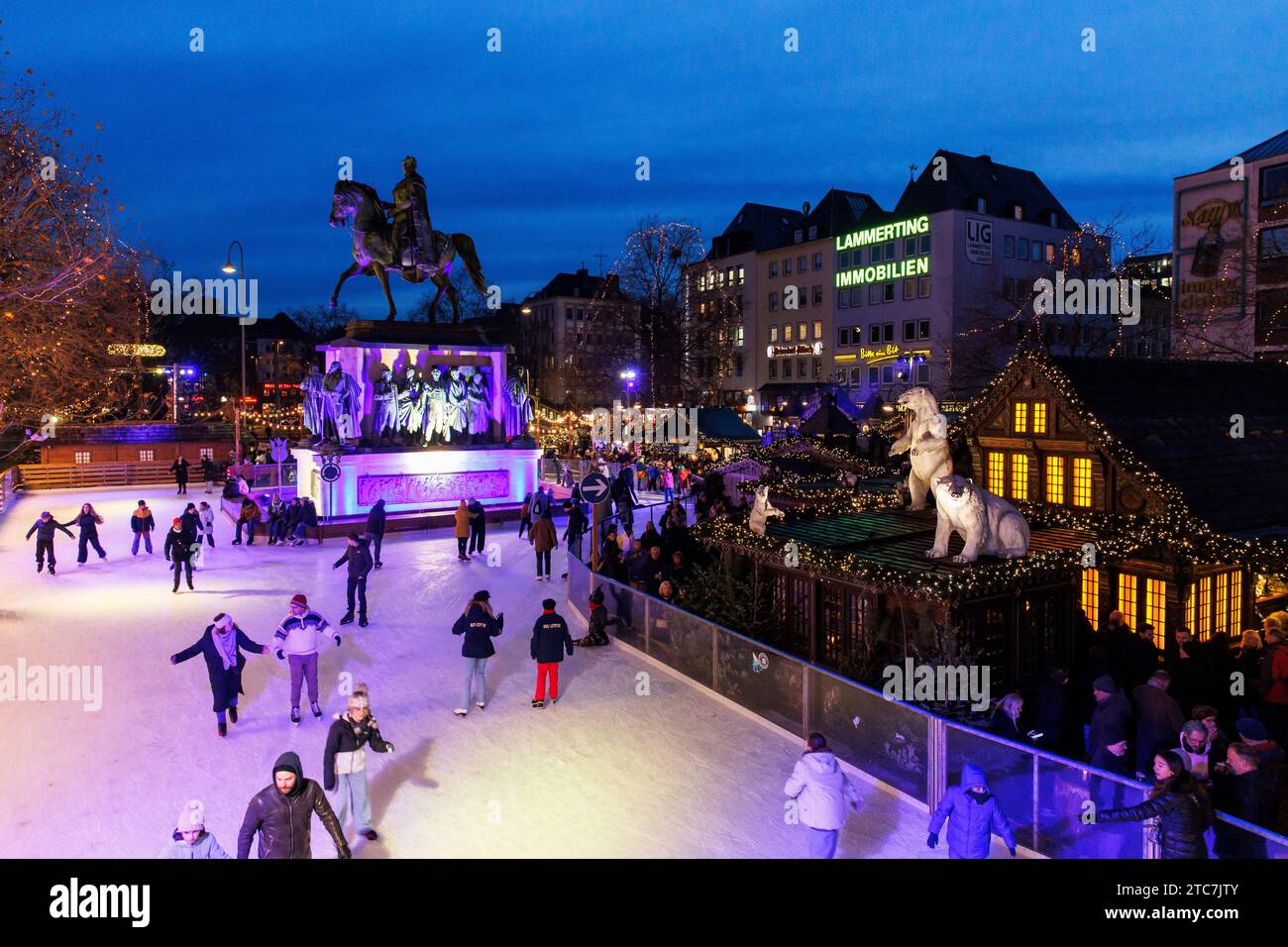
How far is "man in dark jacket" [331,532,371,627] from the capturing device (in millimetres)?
15227

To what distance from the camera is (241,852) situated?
6387 mm

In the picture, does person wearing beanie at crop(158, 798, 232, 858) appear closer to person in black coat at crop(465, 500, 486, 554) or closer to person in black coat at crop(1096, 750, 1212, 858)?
person in black coat at crop(1096, 750, 1212, 858)

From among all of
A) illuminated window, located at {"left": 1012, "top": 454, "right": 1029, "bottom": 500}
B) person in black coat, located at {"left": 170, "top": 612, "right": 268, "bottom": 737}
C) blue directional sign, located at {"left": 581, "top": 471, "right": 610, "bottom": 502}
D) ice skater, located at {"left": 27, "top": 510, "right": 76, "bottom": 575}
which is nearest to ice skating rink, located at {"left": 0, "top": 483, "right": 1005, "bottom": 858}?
person in black coat, located at {"left": 170, "top": 612, "right": 268, "bottom": 737}

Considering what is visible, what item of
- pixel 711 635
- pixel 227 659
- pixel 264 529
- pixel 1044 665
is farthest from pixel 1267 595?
pixel 264 529

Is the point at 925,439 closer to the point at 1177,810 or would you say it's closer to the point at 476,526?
the point at 1177,810

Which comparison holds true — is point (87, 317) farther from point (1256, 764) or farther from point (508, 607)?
point (1256, 764)

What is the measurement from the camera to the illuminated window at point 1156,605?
13.7 metres

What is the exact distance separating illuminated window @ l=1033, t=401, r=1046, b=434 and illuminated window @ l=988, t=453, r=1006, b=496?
0.98m

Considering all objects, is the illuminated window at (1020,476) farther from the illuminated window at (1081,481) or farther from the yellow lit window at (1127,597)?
the yellow lit window at (1127,597)

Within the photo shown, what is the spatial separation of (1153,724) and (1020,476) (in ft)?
27.8

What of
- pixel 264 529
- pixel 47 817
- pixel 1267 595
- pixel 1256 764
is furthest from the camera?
pixel 264 529

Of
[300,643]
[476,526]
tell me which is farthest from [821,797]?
[476,526]

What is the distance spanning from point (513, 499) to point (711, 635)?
18029 millimetres

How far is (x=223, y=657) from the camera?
1055 cm
